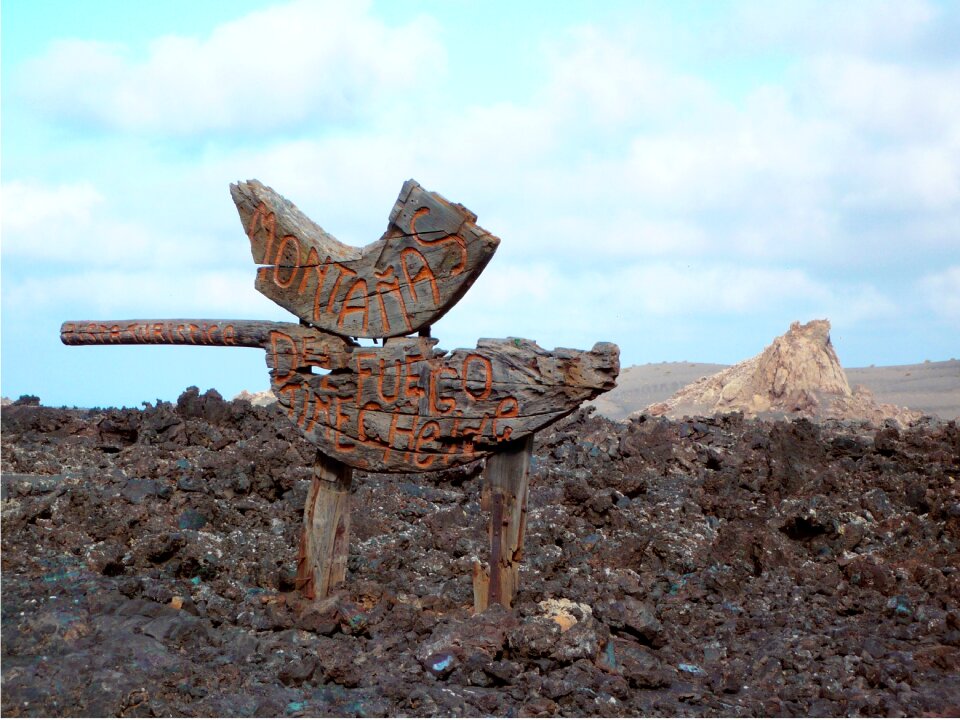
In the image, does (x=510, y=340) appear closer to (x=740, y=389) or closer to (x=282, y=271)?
(x=282, y=271)

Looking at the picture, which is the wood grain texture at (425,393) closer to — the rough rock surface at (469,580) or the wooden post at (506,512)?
the wooden post at (506,512)

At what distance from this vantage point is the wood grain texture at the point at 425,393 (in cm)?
634

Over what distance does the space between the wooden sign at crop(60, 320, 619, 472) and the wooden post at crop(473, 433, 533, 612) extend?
0.14 meters

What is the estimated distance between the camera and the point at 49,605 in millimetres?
6512

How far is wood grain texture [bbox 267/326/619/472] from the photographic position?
6340mm

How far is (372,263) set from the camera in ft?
22.1

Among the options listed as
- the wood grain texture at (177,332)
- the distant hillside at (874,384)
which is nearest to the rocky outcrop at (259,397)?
the distant hillside at (874,384)

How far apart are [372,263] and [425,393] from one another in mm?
986

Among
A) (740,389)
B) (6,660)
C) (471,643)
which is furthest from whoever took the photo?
(740,389)

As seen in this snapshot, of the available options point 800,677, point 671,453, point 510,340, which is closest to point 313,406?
point 510,340

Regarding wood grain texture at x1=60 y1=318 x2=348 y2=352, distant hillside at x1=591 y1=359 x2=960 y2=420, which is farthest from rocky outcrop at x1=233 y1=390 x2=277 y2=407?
wood grain texture at x1=60 y1=318 x2=348 y2=352

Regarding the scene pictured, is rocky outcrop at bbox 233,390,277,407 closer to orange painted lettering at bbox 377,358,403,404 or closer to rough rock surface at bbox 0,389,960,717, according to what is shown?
rough rock surface at bbox 0,389,960,717

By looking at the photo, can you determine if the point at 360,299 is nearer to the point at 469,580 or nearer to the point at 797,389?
the point at 469,580

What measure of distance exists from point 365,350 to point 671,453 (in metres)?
4.85
